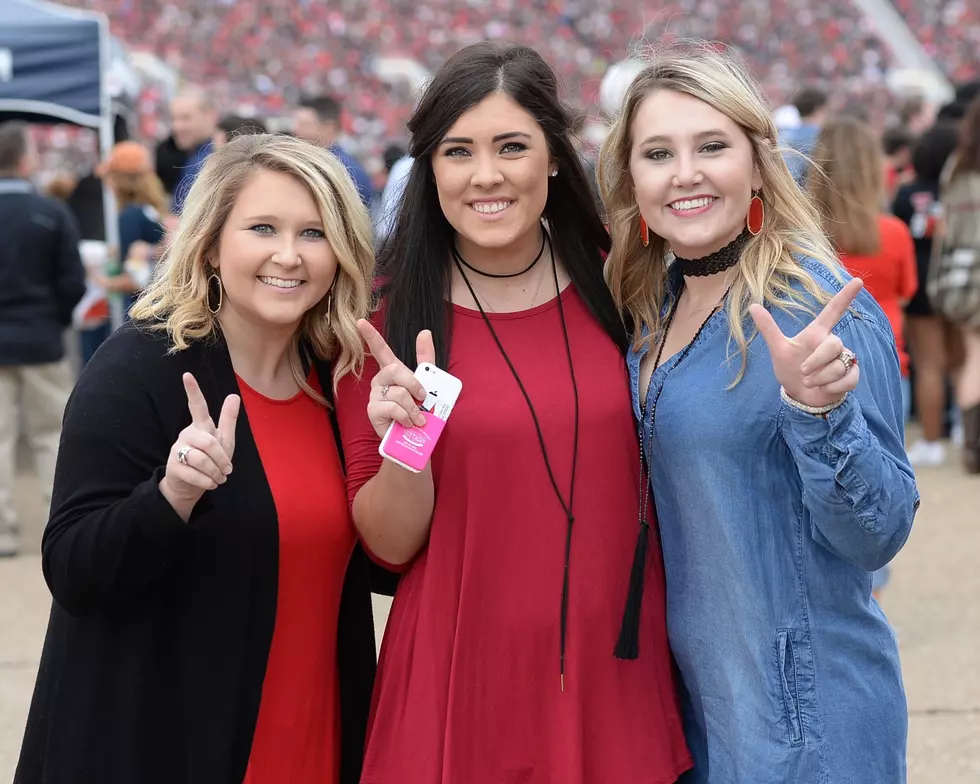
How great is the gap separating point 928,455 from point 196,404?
22.1 ft

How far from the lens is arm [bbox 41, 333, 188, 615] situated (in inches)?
87.0

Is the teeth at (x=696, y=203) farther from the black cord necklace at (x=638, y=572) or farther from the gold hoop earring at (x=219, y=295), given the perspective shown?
the gold hoop earring at (x=219, y=295)

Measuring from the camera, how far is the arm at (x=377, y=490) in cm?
239

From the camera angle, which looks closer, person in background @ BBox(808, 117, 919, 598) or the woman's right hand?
the woman's right hand

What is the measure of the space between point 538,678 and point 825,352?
881 millimetres

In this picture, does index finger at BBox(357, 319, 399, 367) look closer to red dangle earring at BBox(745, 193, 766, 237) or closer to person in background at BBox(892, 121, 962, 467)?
red dangle earring at BBox(745, 193, 766, 237)

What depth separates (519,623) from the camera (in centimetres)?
243

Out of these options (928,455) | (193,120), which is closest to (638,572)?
(928,455)

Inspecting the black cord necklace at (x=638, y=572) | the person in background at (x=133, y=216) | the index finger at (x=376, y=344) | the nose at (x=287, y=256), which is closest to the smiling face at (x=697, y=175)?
the black cord necklace at (x=638, y=572)

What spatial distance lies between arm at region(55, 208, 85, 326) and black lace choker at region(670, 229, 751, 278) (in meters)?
5.17

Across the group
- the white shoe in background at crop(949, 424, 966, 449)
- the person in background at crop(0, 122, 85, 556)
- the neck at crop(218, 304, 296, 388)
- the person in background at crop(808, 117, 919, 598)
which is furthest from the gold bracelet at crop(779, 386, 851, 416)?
the white shoe in background at crop(949, 424, 966, 449)

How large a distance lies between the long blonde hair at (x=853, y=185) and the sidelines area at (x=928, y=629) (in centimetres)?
162

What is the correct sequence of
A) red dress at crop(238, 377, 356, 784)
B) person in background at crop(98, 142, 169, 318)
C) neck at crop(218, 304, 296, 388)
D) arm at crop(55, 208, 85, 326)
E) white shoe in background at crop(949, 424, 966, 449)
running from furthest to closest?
white shoe in background at crop(949, 424, 966, 449) < person in background at crop(98, 142, 169, 318) < arm at crop(55, 208, 85, 326) < neck at crop(218, 304, 296, 388) < red dress at crop(238, 377, 356, 784)

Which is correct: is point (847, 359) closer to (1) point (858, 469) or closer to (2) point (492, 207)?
(1) point (858, 469)
